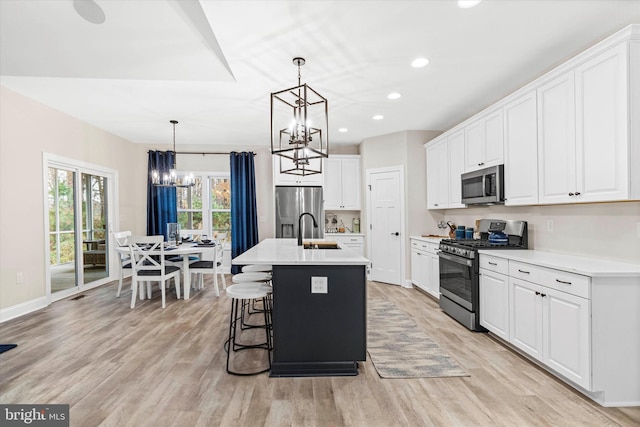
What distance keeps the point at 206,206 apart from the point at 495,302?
18.0 feet

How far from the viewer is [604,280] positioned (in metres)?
2.02

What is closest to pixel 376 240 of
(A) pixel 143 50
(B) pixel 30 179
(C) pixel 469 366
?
(C) pixel 469 366

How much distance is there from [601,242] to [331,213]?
4.55 metres

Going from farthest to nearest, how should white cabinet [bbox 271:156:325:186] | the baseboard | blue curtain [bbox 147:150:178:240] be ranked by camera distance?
blue curtain [bbox 147:150:178:240], white cabinet [bbox 271:156:325:186], the baseboard

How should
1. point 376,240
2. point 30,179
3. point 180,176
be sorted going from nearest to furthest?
point 30,179, point 376,240, point 180,176

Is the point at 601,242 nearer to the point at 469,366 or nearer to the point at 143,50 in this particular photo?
the point at 469,366

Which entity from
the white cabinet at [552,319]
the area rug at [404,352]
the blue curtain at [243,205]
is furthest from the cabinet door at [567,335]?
the blue curtain at [243,205]

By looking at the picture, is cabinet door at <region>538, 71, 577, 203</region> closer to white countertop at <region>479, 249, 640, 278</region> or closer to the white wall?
white countertop at <region>479, 249, 640, 278</region>

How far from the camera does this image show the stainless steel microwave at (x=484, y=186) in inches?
135

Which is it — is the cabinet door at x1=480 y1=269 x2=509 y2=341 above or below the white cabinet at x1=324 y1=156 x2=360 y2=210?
below

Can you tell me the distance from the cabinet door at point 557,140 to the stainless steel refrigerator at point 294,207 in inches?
148

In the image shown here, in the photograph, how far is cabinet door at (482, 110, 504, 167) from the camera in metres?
3.42

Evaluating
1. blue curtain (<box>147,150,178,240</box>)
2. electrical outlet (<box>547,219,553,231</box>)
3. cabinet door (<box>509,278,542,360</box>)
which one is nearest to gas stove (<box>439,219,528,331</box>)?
electrical outlet (<box>547,219,553,231</box>)

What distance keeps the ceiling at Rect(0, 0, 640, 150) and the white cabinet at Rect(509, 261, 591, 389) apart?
1.89 metres
